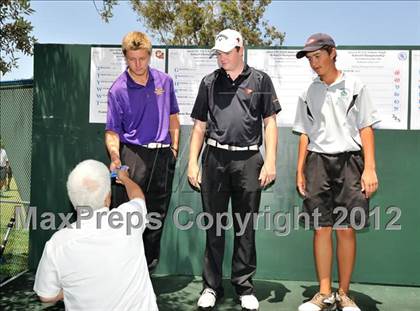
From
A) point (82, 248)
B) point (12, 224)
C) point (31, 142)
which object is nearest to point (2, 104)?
point (31, 142)

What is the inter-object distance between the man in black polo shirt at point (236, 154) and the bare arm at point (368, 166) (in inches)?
25.1

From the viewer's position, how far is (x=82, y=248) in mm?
2070

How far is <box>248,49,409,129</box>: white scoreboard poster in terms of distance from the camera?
14.4 ft

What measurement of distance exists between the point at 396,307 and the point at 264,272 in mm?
1178

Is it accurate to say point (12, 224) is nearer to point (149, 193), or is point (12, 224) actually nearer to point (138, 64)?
point (149, 193)

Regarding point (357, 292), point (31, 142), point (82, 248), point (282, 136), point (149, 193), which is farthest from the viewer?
point (31, 142)

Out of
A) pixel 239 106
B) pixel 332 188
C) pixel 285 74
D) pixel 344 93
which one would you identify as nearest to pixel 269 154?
pixel 239 106

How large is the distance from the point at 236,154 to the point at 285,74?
1.20 metres

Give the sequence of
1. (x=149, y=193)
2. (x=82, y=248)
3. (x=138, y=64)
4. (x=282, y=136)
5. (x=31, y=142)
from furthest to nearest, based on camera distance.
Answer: (x=31, y=142)
(x=282, y=136)
(x=149, y=193)
(x=138, y=64)
(x=82, y=248)

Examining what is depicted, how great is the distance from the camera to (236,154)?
145 inches

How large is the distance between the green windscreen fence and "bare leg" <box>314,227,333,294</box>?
0.78 metres

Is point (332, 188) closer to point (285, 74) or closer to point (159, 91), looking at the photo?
point (285, 74)

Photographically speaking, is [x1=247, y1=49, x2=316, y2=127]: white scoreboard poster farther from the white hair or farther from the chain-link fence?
the white hair

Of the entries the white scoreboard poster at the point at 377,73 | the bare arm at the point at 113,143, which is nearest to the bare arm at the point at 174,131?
the bare arm at the point at 113,143
